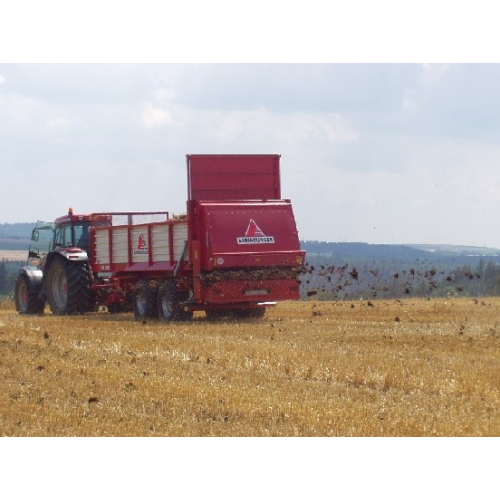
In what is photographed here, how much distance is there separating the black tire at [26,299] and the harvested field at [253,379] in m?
6.14

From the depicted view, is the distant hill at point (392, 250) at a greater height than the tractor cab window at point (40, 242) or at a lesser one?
lesser

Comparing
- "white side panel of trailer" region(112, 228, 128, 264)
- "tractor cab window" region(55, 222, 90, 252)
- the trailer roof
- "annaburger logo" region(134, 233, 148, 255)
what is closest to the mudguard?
"tractor cab window" region(55, 222, 90, 252)

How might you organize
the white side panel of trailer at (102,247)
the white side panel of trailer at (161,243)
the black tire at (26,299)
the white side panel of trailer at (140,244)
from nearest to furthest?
the white side panel of trailer at (161,243), the white side panel of trailer at (140,244), the white side panel of trailer at (102,247), the black tire at (26,299)

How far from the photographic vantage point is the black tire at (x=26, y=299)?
26469 millimetres

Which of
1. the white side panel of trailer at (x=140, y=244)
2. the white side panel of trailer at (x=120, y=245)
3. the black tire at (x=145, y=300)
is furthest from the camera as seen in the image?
the white side panel of trailer at (x=120, y=245)

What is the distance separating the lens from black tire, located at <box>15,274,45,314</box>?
26469mm

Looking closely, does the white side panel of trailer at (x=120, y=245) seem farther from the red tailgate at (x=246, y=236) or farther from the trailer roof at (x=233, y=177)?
the red tailgate at (x=246, y=236)

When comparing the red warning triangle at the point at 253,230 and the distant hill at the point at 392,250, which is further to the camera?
the distant hill at the point at 392,250

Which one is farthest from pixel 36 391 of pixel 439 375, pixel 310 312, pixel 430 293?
pixel 430 293

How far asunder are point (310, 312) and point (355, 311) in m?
1.00

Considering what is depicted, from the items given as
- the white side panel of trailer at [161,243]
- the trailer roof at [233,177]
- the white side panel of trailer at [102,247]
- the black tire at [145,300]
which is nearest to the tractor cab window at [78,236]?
the white side panel of trailer at [102,247]

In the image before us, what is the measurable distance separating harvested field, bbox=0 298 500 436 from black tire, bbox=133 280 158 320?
193 centimetres

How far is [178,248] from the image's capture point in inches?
853

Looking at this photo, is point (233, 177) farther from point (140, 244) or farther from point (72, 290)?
point (72, 290)
